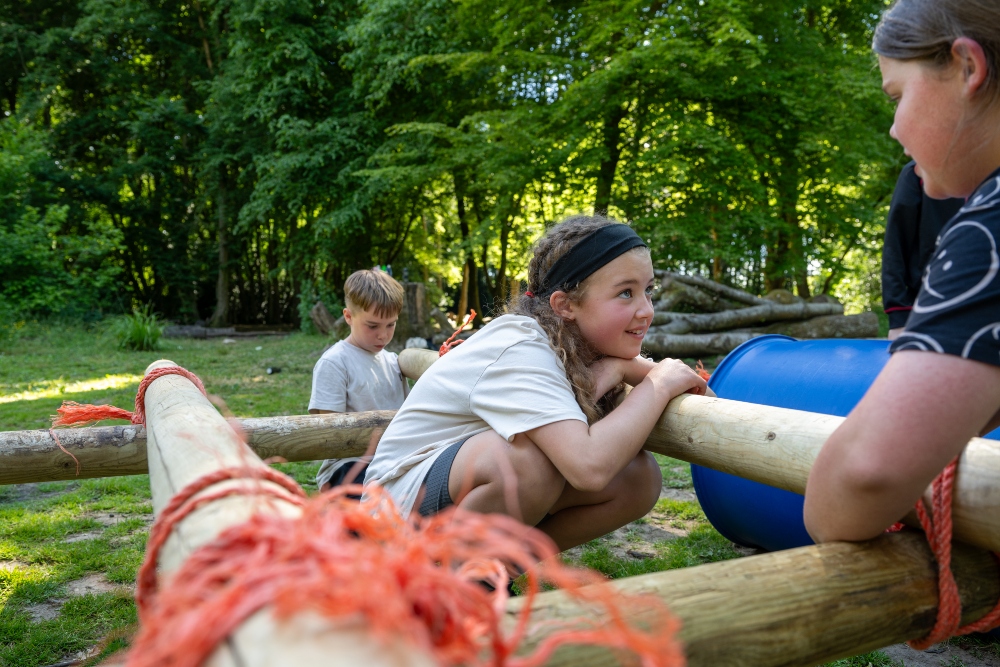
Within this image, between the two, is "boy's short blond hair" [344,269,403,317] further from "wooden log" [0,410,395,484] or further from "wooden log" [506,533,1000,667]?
"wooden log" [506,533,1000,667]

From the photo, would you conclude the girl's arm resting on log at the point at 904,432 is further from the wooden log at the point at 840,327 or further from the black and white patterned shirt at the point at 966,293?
the wooden log at the point at 840,327

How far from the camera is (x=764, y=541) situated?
3469 millimetres

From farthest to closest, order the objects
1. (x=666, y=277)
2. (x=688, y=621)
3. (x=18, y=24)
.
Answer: (x=18, y=24), (x=666, y=277), (x=688, y=621)

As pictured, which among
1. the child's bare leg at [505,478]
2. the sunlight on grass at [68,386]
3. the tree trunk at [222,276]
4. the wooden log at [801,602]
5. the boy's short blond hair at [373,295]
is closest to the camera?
the wooden log at [801,602]

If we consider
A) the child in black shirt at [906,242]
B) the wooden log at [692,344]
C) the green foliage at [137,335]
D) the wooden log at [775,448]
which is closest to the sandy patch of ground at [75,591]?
the wooden log at [775,448]

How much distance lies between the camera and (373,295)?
386 centimetres

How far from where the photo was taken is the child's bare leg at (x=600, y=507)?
2547mm

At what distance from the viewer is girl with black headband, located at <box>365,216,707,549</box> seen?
2012 millimetres

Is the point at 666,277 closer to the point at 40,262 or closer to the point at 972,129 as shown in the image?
the point at 972,129

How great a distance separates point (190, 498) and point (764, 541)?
299 centimetres

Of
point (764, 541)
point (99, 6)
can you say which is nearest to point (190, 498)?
point (764, 541)

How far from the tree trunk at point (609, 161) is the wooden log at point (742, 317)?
2359mm

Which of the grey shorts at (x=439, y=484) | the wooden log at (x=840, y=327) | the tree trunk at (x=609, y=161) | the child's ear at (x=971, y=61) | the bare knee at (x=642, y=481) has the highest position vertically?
the tree trunk at (x=609, y=161)

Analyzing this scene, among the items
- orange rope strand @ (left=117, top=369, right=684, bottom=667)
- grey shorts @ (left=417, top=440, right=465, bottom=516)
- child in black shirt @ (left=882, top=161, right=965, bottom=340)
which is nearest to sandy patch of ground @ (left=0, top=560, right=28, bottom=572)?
grey shorts @ (left=417, top=440, right=465, bottom=516)
